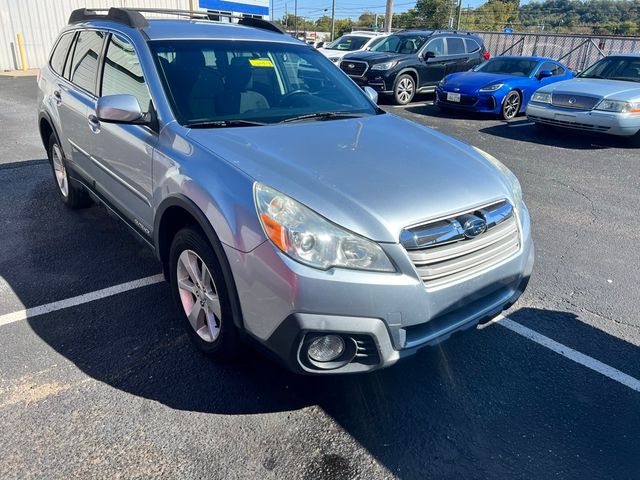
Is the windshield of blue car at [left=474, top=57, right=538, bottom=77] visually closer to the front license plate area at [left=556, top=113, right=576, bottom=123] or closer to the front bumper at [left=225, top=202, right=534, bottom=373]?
the front license plate area at [left=556, top=113, right=576, bottom=123]

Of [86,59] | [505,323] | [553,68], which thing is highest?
[86,59]

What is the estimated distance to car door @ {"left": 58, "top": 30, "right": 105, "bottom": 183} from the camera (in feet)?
13.3

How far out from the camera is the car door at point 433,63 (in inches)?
522

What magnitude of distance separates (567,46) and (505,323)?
21475 mm

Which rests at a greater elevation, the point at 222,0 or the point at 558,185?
the point at 222,0

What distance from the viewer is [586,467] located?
2.36 meters

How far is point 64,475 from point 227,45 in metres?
2.78

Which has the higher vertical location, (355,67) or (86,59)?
(86,59)

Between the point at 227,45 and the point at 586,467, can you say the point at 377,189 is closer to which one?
the point at 586,467

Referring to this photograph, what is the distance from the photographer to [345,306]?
223cm

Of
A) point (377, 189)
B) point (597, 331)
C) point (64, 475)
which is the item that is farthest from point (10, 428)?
point (597, 331)

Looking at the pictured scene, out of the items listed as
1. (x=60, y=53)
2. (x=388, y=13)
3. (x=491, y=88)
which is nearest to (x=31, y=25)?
(x=388, y=13)

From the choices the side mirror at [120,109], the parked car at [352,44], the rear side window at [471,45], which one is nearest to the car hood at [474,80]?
the rear side window at [471,45]

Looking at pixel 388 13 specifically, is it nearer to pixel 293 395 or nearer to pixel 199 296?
pixel 199 296
